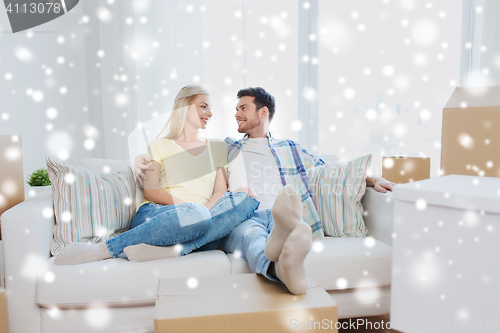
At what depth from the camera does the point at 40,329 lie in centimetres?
112

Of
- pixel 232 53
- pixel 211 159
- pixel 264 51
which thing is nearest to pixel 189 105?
pixel 211 159

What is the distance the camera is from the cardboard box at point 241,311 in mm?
705

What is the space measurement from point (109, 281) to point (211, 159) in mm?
725

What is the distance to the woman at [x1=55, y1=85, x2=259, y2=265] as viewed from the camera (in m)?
1.21

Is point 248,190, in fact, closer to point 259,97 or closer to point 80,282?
point 259,97

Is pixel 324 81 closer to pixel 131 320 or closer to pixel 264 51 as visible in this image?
pixel 264 51

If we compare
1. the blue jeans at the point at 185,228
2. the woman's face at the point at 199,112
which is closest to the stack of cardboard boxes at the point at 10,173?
the blue jeans at the point at 185,228

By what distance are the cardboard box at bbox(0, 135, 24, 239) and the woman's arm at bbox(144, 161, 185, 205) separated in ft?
1.53

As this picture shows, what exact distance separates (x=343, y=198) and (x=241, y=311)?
911mm

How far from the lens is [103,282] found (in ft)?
3.66

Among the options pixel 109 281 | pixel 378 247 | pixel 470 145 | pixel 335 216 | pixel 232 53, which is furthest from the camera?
pixel 232 53

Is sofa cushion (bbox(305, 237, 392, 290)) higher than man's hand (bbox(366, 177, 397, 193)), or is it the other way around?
man's hand (bbox(366, 177, 397, 193))

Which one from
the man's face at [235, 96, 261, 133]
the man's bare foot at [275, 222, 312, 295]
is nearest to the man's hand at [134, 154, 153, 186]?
the man's face at [235, 96, 261, 133]

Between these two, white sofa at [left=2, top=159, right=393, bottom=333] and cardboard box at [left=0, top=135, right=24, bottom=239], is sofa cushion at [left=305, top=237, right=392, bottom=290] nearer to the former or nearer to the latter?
white sofa at [left=2, top=159, right=393, bottom=333]
